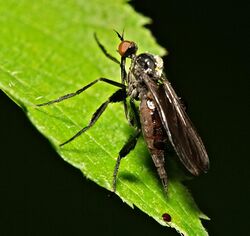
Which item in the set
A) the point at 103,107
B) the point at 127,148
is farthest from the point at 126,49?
the point at 127,148

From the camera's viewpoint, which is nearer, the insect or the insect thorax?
the insect

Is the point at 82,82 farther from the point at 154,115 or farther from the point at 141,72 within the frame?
the point at 154,115

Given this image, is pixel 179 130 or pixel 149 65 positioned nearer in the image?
pixel 179 130

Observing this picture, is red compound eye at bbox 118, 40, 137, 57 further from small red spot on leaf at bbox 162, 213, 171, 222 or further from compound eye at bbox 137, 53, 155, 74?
small red spot on leaf at bbox 162, 213, 171, 222

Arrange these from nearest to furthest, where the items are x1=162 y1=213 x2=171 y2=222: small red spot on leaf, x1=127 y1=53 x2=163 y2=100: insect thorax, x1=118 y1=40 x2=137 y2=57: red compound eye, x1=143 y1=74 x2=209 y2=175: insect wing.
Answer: x1=162 y1=213 x2=171 y2=222: small red spot on leaf
x1=143 y1=74 x2=209 y2=175: insect wing
x1=127 y1=53 x2=163 y2=100: insect thorax
x1=118 y1=40 x2=137 y2=57: red compound eye

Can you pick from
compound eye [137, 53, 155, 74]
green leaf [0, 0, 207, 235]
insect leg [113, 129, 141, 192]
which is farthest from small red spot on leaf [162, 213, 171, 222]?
compound eye [137, 53, 155, 74]

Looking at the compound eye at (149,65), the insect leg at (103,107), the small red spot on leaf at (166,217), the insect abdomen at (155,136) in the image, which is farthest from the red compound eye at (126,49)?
the small red spot on leaf at (166,217)

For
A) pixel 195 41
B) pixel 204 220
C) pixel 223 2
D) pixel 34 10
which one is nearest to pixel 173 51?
pixel 195 41
